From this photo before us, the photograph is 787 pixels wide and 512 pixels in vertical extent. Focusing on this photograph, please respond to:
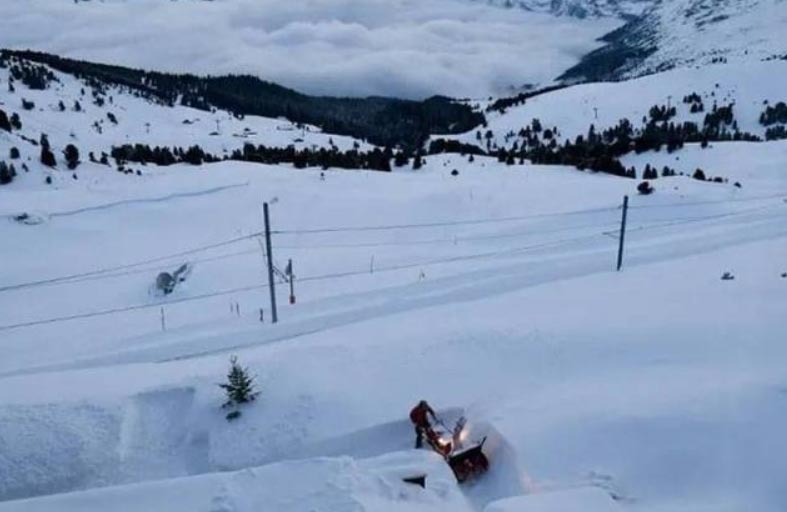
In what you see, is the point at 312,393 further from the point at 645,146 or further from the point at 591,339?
the point at 645,146

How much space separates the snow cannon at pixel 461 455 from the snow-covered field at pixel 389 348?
0.27 metres

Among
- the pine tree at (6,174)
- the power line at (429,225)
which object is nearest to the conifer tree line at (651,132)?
the power line at (429,225)

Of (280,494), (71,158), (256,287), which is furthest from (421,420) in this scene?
(71,158)

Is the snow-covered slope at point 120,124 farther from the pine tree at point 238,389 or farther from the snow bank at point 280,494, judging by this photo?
the snow bank at point 280,494

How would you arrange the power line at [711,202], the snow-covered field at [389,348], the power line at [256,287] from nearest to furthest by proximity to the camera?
the snow-covered field at [389,348] < the power line at [256,287] < the power line at [711,202]

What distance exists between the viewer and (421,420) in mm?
11859

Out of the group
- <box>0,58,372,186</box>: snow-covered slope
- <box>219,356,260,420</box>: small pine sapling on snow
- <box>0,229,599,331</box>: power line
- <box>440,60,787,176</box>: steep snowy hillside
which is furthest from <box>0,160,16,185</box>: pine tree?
<box>440,60,787,176</box>: steep snowy hillside

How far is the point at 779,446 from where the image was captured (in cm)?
1013

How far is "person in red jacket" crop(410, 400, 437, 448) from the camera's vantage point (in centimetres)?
1171

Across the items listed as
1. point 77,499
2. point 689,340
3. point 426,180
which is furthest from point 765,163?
point 77,499

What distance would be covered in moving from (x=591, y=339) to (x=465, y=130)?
14615 centimetres

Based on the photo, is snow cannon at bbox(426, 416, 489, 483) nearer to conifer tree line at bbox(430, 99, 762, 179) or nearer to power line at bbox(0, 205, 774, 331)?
power line at bbox(0, 205, 774, 331)

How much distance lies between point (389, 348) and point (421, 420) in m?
3.57

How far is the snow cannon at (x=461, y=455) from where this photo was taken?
1116cm
